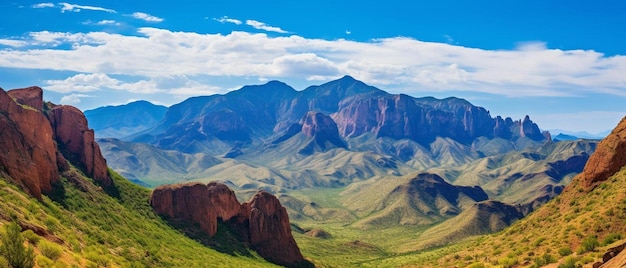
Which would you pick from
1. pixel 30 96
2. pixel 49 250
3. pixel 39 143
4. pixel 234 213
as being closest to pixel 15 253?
pixel 49 250

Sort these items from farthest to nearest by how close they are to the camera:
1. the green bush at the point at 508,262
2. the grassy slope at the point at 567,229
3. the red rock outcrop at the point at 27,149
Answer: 1. the red rock outcrop at the point at 27,149
2. the grassy slope at the point at 567,229
3. the green bush at the point at 508,262

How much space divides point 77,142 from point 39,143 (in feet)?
59.3

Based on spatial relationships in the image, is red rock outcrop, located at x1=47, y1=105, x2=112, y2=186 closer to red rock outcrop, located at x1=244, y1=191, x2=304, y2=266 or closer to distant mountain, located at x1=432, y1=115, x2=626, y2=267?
red rock outcrop, located at x1=244, y1=191, x2=304, y2=266

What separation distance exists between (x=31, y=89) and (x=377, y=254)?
102961 millimetres

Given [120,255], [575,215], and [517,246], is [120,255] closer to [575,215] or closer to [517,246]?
[517,246]

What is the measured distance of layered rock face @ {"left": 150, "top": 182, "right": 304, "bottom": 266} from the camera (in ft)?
264

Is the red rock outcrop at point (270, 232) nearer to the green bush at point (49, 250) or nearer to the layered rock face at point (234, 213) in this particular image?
the layered rock face at point (234, 213)

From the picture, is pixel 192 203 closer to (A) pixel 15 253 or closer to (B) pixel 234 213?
(B) pixel 234 213

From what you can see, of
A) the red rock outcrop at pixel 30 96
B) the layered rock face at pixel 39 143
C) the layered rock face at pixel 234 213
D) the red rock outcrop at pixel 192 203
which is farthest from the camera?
the layered rock face at pixel 234 213

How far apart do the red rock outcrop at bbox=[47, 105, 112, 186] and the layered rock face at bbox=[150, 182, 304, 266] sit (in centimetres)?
985

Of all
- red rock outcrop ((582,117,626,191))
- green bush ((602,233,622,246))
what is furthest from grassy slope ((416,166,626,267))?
red rock outcrop ((582,117,626,191))

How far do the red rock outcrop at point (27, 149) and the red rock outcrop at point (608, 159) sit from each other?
65188 millimetres

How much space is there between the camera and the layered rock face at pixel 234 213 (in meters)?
80.4

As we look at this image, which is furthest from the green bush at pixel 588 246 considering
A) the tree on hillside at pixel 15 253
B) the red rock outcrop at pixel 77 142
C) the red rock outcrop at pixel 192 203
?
the red rock outcrop at pixel 77 142
